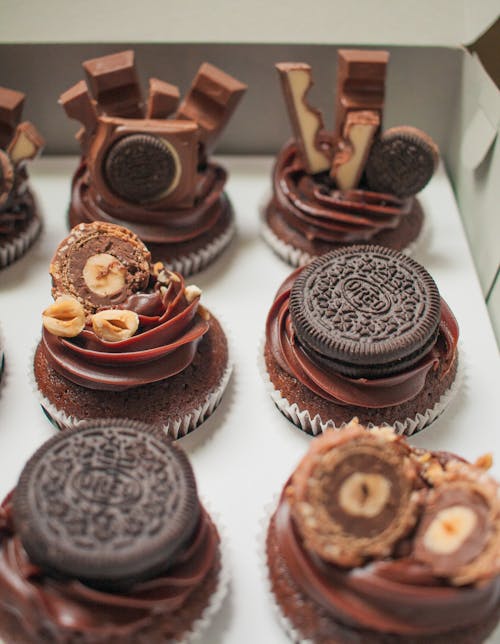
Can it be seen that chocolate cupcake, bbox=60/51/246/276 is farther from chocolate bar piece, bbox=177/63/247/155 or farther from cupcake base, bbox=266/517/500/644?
cupcake base, bbox=266/517/500/644

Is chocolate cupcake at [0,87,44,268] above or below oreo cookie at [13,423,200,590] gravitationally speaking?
above

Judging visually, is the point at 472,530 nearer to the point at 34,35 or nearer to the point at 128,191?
the point at 128,191

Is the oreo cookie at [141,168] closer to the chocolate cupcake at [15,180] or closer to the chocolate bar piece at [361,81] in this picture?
the chocolate cupcake at [15,180]

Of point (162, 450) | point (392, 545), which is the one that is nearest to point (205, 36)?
point (162, 450)

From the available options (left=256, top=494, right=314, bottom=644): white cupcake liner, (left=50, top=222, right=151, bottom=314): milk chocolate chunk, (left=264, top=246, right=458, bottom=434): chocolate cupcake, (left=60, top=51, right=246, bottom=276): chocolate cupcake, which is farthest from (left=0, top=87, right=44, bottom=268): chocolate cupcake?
(left=256, top=494, right=314, bottom=644): white cupcake liner

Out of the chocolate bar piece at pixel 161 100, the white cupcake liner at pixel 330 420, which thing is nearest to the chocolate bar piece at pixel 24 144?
the chocolate bar piece at pixel 161 100

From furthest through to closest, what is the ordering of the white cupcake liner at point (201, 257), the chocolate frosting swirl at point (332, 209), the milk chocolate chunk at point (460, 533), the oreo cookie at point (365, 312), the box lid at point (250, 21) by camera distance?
the box lid at point (250, 21) < the white cupcake liner at point (201, 257) < the chocolate frosting swirl at point (332, 209) < the oreo cookie at point (365, 312) < the milk chocolate chunk at point (460, 533)
